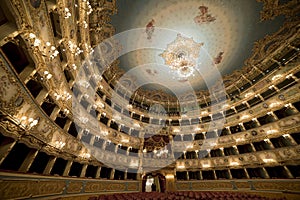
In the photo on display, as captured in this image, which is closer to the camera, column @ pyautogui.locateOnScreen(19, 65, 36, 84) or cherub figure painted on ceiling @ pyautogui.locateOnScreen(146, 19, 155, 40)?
column @ pyautogui.locateOnScreen(19, 65, 36, 84)

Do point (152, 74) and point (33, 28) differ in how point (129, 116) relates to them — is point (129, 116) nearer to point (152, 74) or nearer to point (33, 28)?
point (152, 74)

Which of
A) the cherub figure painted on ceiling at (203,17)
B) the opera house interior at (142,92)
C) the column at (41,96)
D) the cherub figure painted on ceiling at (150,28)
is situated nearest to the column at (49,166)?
the opera house interior at (142,92)

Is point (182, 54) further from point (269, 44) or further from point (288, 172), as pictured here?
point (288, 172)

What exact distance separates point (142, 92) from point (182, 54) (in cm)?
906

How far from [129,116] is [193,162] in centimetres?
1043

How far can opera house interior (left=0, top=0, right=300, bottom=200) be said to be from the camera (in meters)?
5.52

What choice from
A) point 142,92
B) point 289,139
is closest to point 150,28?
point 142,92

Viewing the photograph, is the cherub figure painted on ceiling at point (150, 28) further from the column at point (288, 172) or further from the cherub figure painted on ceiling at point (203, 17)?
the column at point (288, 172)

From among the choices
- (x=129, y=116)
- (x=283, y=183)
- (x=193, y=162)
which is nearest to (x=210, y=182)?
(x=193, y=162)

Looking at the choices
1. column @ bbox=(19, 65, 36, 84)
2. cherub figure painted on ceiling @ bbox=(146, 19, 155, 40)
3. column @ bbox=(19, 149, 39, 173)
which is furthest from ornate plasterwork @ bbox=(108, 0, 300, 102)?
column @ bbox=(19, 149, 39, 173)

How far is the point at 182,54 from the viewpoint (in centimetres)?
1357

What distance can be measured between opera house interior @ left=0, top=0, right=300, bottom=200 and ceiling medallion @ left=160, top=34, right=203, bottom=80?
4.3 inches

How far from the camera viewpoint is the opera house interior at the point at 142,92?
18.1ft

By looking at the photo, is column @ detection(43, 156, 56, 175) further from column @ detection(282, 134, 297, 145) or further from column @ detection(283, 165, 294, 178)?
column @ detection(282, 134, 297, 145)
